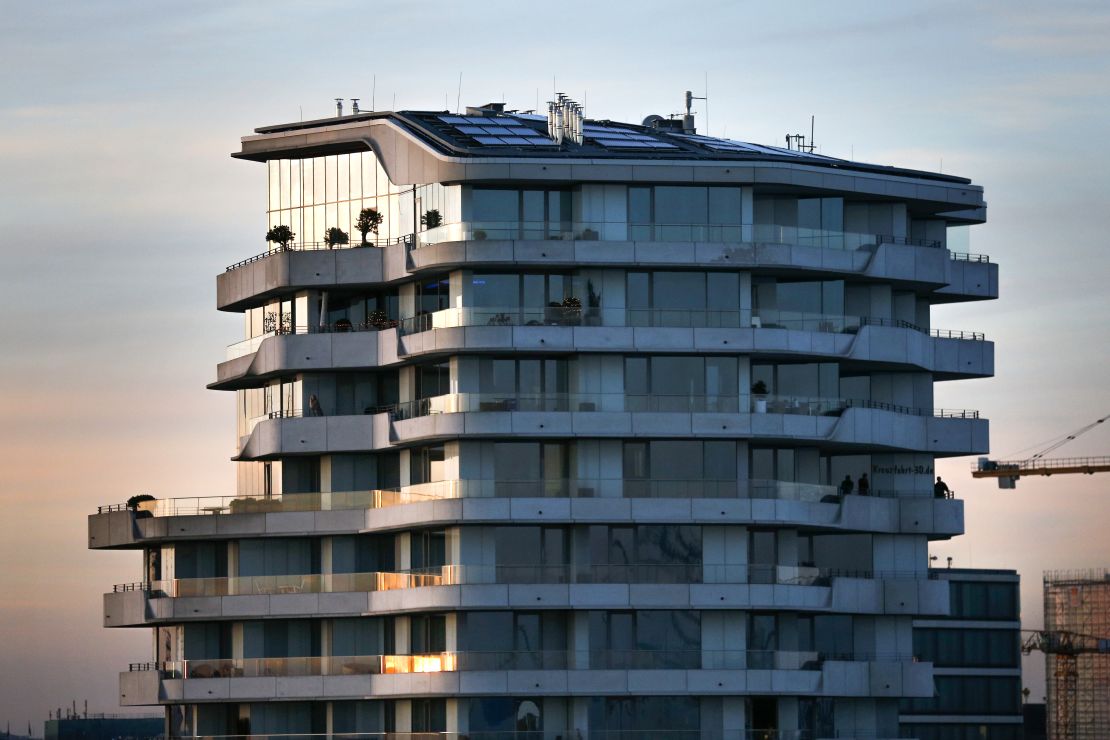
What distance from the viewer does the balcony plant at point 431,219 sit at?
130250mm

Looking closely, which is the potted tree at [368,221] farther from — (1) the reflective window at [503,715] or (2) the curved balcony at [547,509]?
(1) the reflective window at [503,715]

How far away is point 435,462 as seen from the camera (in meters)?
129

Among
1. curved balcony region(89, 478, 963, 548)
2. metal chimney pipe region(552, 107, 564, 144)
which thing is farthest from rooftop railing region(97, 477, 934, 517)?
metal chimney pipe region(552, 107, 564, 144)

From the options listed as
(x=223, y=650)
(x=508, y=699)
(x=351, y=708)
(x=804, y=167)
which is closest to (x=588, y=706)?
(x=508, y=699)

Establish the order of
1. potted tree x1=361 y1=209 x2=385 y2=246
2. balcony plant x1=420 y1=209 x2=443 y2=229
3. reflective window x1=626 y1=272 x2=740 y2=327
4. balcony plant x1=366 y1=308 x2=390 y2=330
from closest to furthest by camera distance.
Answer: reflective window x1=626 y1=272 x2=740 y2=327
balcony plant x1=420 y1=209 x2=443 y2=229
balcony plant x1=366 y1=308 x2=390 y2=330
potted tree x1=361 y1=209 x2=385 y2=246

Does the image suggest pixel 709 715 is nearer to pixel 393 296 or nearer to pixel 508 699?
pixel 508 699

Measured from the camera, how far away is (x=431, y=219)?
130750mm

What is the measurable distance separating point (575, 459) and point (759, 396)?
32.5 ft

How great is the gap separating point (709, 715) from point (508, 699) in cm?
983

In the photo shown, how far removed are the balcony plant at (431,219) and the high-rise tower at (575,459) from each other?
197 millimetres

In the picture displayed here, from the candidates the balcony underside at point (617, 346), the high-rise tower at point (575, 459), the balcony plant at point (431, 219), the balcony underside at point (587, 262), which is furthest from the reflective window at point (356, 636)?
the balcony plant at point (431, 219)

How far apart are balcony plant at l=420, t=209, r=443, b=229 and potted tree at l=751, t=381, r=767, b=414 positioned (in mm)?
17881

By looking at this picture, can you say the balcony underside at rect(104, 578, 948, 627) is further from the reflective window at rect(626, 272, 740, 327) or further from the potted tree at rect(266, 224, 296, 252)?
the potted tree at rect(266, 224, 296, 252)

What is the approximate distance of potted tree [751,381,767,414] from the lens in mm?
128375
